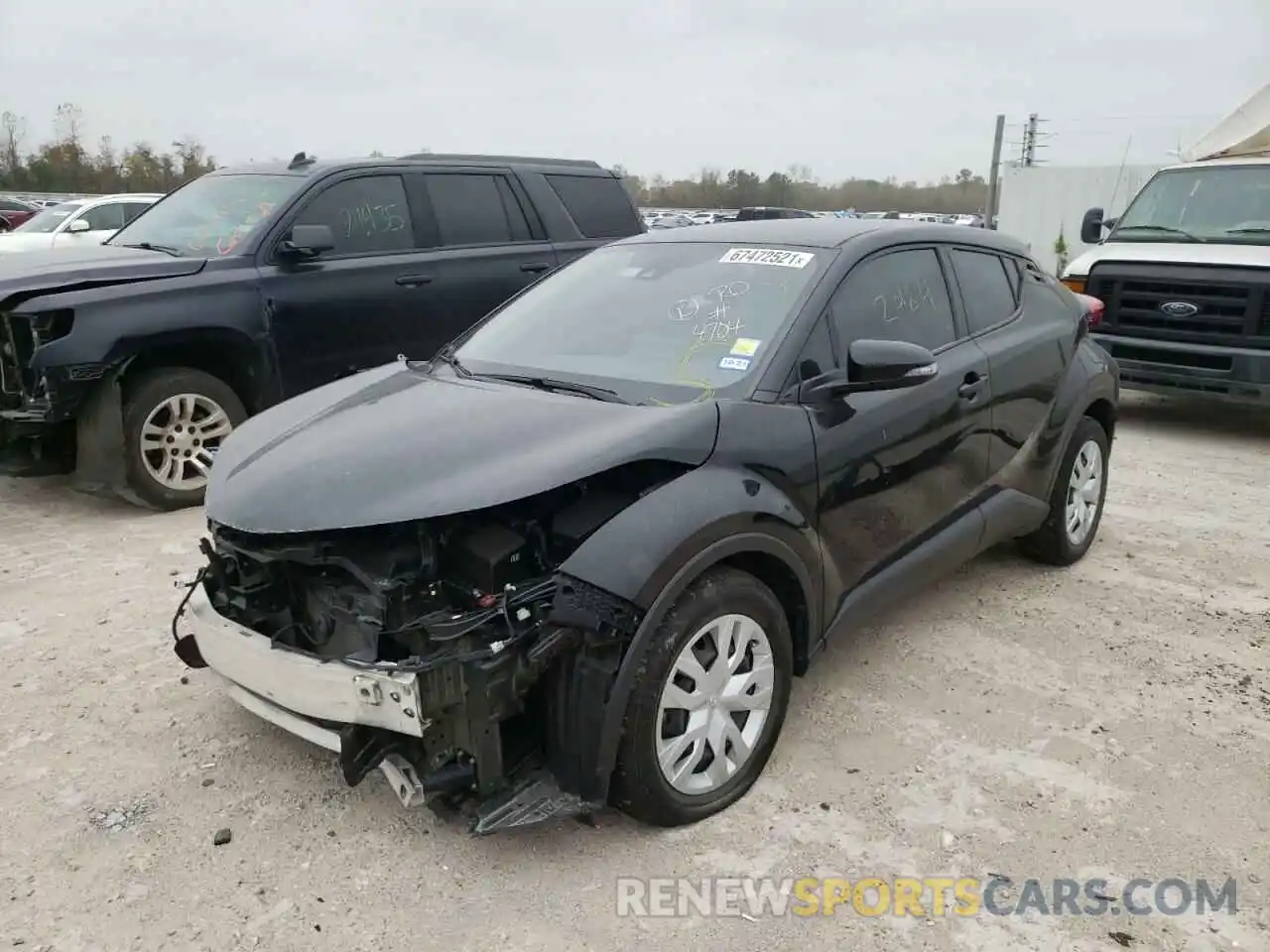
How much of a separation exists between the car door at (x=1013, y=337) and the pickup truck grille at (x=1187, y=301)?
383 centimetres

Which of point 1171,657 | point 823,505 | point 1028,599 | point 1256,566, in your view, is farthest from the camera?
point 1256,566

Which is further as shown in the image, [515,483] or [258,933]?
[515,483]

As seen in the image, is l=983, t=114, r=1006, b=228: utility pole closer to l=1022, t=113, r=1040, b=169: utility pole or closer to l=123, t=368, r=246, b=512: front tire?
l=1022, t=113, r=1040, b=169: utility pole

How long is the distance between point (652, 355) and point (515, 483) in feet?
3.28

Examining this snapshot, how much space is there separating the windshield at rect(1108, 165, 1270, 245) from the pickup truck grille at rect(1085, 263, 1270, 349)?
1.75 feet

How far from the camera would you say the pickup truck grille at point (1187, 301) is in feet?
25.3

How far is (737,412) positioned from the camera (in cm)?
315

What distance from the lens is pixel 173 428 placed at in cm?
582

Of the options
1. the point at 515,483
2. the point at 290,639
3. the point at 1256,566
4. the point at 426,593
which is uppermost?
the point at 515,483

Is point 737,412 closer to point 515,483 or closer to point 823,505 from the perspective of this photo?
point 823,505

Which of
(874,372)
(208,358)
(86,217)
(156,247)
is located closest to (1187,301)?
(874,372)

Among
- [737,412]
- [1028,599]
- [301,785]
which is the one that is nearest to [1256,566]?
[1028,599]

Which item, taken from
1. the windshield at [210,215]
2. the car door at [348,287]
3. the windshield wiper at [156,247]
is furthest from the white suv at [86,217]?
the car door at [348,287]

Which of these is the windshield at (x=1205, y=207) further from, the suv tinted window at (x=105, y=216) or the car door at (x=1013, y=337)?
the suv tinted window at (x=105, y=216)
